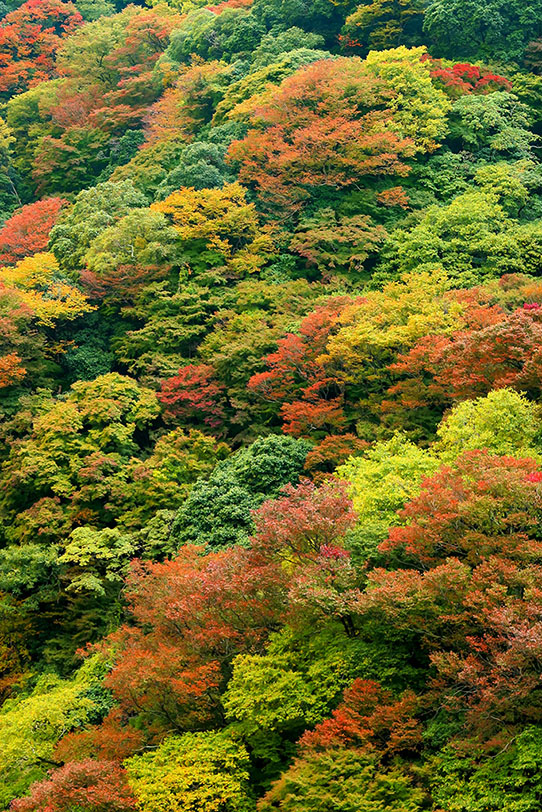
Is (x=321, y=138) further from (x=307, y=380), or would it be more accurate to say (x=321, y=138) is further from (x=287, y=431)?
(x=287, y=431)

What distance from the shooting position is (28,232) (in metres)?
40.0

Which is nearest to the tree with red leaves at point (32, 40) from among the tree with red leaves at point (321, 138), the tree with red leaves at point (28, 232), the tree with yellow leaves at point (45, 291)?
the tree with red leaves at point (28, 232)

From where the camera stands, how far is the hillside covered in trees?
44.9 ft

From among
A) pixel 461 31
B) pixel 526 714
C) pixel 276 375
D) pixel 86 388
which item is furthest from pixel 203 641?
pixel 461 31

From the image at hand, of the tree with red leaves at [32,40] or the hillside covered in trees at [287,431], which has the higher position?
the tree with red leaves at [32,40]

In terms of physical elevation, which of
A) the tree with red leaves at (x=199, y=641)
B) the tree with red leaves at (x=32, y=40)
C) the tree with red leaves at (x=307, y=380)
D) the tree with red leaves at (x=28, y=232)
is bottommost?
the tree with red leaves at (x=199, y=641)

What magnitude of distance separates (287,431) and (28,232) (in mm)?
22958

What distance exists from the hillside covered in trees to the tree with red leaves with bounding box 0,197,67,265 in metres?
0.19

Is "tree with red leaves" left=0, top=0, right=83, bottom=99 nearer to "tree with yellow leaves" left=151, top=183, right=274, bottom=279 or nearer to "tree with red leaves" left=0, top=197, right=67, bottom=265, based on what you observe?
"tree with red leaves" left=0, top=197, right=67, bottom=265

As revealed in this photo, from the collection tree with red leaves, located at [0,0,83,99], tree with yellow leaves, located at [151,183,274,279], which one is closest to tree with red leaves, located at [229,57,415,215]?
tree with yellow leaves, located at [151,183,274,279]

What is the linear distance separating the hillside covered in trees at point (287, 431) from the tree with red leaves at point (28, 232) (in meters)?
0.19

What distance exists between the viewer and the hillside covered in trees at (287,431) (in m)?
13.7

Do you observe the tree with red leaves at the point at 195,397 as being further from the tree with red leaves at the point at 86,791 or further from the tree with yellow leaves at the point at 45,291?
the tree with red leaves at the point at 86,791

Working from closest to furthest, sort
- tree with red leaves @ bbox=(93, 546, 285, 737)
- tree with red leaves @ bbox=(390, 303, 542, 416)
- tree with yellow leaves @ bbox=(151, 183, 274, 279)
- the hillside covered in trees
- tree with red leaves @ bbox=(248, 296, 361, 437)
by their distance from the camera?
the hillside covered in trees, tree with red leaves @ bbox=(93, 546, 285, 737), tree with red leaves @ bbox=(390, 303, 542, 416), tree with red leaves @ bbox=(248, 296, 361, 437), tree with yellow leaves @ bbox=(151, 183, 274, 279)
